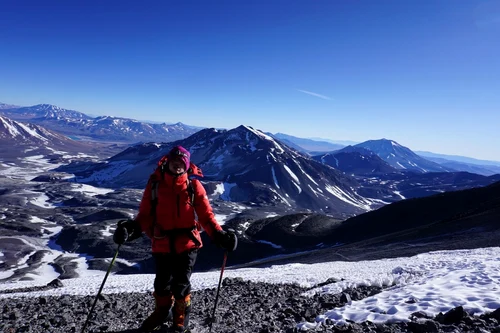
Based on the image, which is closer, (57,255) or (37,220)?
(57,255)

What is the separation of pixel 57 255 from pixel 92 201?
327ft

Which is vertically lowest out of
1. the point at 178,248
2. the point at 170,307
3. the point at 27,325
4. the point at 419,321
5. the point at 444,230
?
the point at 444,230

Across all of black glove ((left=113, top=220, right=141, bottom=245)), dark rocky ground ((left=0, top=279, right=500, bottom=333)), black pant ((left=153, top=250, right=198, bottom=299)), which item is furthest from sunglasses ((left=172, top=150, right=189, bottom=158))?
dark rocky ground ((left=0, top=279, right=500, bottom=333))

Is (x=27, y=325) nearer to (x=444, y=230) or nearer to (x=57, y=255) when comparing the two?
(x=444, y=230)

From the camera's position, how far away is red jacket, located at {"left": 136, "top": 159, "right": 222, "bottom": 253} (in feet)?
21.4

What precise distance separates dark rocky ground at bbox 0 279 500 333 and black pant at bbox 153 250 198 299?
49.0 inches

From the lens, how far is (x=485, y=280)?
9328mm

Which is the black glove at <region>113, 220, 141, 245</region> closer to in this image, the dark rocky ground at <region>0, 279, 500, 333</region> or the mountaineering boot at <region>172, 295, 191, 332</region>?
the mountaineering boot at <region>172, 295, 191, 332</region>

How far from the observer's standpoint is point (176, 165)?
667cm

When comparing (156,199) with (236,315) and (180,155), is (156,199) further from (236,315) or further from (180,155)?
(236,315)

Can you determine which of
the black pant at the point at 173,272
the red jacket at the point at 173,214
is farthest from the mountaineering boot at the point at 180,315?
the red jacket at the point at 173,214

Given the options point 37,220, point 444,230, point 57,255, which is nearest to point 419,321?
point 444,230

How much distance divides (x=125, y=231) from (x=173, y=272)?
126 cm

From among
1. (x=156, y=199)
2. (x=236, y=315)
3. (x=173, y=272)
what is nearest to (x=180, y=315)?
(x=173, y=272)
